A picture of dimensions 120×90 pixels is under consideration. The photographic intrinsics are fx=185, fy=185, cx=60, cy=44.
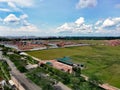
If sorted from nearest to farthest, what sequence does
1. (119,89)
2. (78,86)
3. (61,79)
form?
(78,86), (119,89), (61,79)

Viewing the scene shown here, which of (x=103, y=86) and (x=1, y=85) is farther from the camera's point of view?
(x=103, y=86)

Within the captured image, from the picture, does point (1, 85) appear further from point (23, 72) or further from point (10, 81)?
point (23, 72)

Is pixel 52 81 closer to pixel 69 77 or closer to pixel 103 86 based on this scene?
pixel 69 77

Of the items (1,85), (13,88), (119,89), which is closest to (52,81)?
(13,88)

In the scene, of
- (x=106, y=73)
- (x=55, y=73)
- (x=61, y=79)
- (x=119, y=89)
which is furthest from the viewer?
(x=106, y=73)

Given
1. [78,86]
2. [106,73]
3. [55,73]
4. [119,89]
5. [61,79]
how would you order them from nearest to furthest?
[78,86]
[119,89]
[61,79]
[55,73]
[106,73]

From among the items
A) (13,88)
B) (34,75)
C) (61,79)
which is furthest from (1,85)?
(61,79)

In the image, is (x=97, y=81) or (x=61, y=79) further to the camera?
(x=61, y=79)

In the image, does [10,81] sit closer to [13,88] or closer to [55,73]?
[13,88]
